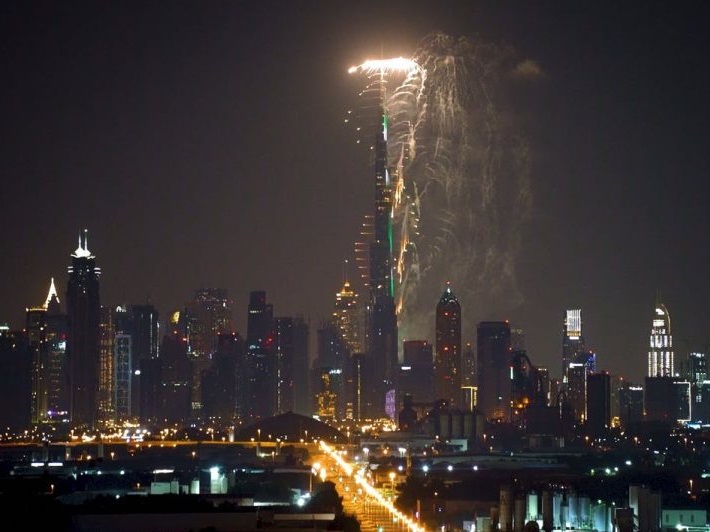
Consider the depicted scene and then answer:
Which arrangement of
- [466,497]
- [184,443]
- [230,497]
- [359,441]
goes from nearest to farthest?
[230,497] < [466,497] < [184,443] < [359,441]

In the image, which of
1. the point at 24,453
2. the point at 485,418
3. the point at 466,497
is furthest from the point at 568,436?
the point at 466,497

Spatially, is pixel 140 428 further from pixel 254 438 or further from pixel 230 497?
pixel 230 497

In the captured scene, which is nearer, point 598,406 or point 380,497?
point 380,497

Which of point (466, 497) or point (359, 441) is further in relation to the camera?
point (359, 441)

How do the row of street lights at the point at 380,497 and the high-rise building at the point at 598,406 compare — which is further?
the high-rise building at the point at 598,406

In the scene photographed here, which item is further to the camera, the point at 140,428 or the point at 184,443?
the point at 140,428

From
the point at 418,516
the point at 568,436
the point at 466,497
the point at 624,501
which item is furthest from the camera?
the point at 568,436

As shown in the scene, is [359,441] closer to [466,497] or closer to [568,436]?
[568,436]

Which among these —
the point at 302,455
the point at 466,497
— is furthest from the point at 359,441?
the point at 466,497

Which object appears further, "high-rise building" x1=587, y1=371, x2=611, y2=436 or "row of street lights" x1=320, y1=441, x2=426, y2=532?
"high-rise building" x1=587, y1=371, x2=611, y2=436
